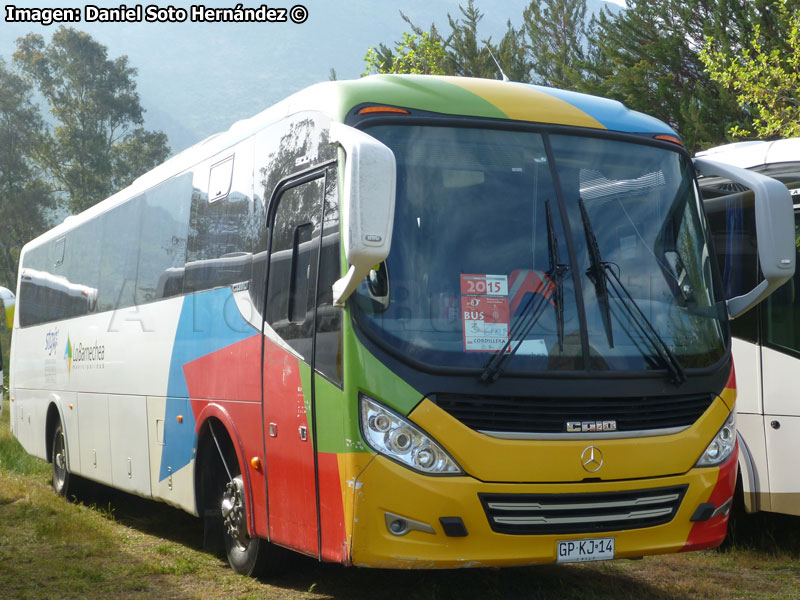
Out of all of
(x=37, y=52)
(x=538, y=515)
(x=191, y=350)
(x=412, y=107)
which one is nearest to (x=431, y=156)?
(x=412, y=107)

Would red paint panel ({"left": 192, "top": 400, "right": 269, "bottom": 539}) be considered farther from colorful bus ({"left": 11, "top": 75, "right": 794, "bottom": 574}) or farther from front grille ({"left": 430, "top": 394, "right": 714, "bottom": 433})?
front grille ({"left": 430, "top": 394, "right": 714, "bottom": 433})

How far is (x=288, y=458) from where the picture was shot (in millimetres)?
6637

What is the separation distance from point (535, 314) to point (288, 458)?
1.82 m

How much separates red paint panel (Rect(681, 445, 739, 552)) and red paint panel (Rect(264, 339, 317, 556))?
222cm

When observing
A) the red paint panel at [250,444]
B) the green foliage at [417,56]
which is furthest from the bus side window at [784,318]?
the green foliage at [417,56]

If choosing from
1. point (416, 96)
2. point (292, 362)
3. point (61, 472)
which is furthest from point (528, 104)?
point (61, 472)

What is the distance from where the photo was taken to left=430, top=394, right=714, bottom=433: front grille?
5.77 meters

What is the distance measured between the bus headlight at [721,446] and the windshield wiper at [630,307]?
1.60 ft

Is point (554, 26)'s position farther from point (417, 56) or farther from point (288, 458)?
point (288, 458)

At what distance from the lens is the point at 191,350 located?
8.54m

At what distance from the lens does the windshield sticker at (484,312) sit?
5.86 m

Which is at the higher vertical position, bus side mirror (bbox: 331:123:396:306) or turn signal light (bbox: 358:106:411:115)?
turn signal light (bbox: 358:106:411:115)

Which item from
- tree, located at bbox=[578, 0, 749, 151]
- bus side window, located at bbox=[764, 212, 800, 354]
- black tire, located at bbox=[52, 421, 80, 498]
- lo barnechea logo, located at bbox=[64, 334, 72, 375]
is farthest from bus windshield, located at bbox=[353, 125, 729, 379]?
tree, located at bbox=[578, 0, 749, 151]

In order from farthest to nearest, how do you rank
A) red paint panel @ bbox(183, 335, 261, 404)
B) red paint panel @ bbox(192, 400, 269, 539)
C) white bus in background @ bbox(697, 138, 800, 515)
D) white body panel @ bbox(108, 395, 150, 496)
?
white body panel @ bbox(108, 395, 150, 496) < white bus in background @ bbox(697, 138, 800, 515) < red paint panel @ bbox(183, 335, 261, 404) < red paint panel @ bbox(192, 400, 269, 539)
